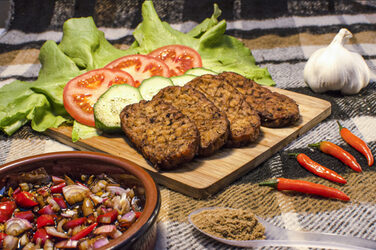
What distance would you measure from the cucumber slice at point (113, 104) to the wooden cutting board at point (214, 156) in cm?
15

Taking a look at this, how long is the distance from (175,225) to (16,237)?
101cm

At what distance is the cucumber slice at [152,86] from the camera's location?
412 centimetres

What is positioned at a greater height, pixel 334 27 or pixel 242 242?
pixel 334 27

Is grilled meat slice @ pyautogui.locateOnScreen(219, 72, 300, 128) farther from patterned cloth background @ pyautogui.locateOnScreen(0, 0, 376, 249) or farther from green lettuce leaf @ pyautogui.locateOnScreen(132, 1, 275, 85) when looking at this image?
green lettuce leaf @ pyautogui.locateOnScreen(132, 1, 275, 85)

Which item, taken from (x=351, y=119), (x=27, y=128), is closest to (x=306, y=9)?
(x=351, y=119)

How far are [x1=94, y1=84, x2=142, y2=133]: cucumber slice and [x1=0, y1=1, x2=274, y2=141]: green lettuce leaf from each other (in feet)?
0.75

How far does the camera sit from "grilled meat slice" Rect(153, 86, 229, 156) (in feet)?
11.0

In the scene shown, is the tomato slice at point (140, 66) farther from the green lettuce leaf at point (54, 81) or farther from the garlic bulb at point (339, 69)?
the garlic bulb at point (339, 69)

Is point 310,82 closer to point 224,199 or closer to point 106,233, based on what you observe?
point 224,199

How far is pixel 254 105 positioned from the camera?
3928 mm

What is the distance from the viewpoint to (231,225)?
2.63 metres

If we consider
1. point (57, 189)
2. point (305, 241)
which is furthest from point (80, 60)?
point (305, 241)

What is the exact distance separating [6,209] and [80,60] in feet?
9.78

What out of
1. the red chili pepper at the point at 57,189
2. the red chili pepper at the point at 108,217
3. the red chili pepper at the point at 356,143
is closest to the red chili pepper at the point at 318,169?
the red chili pepper at the point at 356,143
